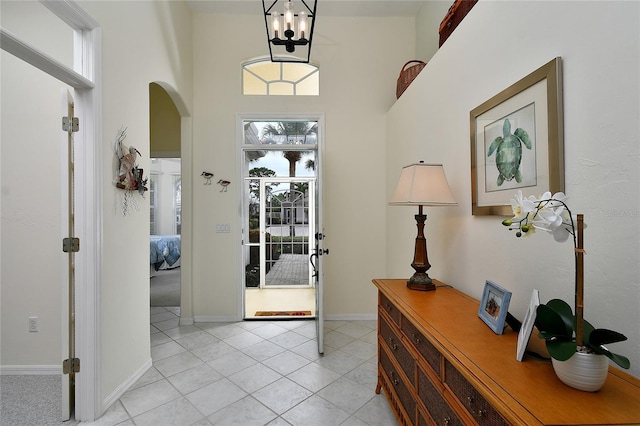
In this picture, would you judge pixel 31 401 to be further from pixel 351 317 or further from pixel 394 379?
pixel 351 317

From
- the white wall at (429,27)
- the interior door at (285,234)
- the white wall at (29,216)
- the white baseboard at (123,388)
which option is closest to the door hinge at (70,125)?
the white wall at (29,216)

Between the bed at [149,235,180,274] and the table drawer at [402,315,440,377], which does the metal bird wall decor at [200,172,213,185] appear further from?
the bed at [149,235,180,274]

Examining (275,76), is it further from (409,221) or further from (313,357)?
(313,357)

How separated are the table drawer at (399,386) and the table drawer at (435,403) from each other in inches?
6.0

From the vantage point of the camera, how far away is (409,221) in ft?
9.21

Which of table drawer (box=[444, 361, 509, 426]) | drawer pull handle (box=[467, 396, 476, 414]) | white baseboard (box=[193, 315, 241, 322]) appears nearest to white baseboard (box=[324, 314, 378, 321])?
white baseboard (box=[193, 315, 241, 322])

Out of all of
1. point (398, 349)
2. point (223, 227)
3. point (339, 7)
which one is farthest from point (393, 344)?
point (339, 7)

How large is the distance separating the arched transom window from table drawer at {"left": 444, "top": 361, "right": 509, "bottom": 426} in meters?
3.40

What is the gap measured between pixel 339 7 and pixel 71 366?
13.9ft

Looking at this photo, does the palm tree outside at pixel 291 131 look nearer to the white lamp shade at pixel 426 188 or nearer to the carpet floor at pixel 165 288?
A: the white lamp shade at pixel 426 188

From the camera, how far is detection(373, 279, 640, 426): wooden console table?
2.45 ft

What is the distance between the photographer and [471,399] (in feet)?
3.18

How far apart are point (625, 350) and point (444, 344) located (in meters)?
0.53

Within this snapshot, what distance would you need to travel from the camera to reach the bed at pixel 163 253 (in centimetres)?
603
